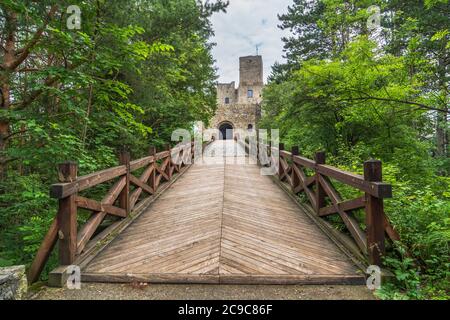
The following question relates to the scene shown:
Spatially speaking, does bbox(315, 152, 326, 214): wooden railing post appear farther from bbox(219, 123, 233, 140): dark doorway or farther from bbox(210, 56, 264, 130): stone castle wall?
bbox(219, 123, 233, 140): dark doorway

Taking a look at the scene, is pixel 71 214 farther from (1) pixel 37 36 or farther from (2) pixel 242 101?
(2) pixel 242 101

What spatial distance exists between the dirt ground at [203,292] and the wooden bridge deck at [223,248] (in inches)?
2.6

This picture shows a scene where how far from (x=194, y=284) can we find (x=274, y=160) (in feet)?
18.3

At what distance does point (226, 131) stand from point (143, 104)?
103ft

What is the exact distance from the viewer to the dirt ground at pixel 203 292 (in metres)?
2.06

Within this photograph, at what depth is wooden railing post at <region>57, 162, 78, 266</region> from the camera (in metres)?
2.40

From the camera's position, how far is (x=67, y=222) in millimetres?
2414

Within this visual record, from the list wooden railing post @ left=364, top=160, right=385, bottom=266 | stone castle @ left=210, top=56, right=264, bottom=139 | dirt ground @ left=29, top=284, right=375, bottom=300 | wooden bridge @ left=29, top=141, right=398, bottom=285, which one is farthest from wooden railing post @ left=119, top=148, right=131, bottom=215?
stone castle @ left=210, top=56, right=264, bottom=139

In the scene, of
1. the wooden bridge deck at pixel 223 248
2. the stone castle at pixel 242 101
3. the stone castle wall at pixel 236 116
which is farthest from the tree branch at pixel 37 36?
the stone castle wall at pixel 236 116

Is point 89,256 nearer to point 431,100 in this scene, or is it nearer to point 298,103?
point 298,103

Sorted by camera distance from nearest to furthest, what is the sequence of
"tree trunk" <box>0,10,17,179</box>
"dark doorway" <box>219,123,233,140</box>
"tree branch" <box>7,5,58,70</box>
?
"tree branch" <box>7,5,58,70</box>, "tree trunk" <box>0,10,17,179</box>, "dark doorway" <box>219,123,233,140</box>

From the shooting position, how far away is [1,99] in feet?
13.6

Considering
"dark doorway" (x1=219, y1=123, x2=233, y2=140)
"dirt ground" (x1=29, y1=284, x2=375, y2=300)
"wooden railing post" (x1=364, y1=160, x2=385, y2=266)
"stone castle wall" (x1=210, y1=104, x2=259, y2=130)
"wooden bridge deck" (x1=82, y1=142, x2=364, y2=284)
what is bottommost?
"dirt ground" (x1=29, y1=284, x2=375, y2=300)

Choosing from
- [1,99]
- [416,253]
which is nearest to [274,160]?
[416,253]
